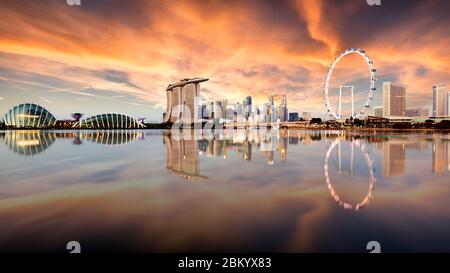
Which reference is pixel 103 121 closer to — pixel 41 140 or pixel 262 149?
pixel 41 140

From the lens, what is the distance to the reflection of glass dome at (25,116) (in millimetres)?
164750

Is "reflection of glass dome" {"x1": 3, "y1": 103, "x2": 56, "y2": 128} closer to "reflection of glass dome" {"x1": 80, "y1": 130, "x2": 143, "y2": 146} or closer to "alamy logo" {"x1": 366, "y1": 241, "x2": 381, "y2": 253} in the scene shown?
"reflection of glass dome" {"x1": 80, "y1": 130, "x2": 143, "y2": 146}

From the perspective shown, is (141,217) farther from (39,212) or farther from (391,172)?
(391,172)

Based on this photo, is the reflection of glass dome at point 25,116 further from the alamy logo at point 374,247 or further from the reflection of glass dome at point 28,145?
the alamy logo at point 374,247

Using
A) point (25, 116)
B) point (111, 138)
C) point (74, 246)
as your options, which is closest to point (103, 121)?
point (25, 116)

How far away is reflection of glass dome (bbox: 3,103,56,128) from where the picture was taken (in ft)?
541

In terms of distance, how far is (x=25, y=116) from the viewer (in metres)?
166

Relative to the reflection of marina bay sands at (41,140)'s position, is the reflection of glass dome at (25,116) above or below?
above

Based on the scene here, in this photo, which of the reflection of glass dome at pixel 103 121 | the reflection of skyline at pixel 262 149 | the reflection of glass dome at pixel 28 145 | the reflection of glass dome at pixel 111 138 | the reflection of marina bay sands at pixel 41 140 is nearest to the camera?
the reflection of skyline at pixel 262 149

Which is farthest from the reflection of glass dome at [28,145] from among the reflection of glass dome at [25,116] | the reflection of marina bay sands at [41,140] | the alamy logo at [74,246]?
the reflection of glass dome at [25,116]

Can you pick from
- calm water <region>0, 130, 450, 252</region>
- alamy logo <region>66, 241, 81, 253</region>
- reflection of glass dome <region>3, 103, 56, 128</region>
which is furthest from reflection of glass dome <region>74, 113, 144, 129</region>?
alamy logo <region>66, 241, 81, 253</region>

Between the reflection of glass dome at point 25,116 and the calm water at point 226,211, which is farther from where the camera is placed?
the reflection of glass dome at point 25,116

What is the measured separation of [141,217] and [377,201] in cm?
800

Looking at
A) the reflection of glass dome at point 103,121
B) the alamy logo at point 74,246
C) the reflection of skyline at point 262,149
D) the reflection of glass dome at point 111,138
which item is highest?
the reflection of glass dome at point 103,121
